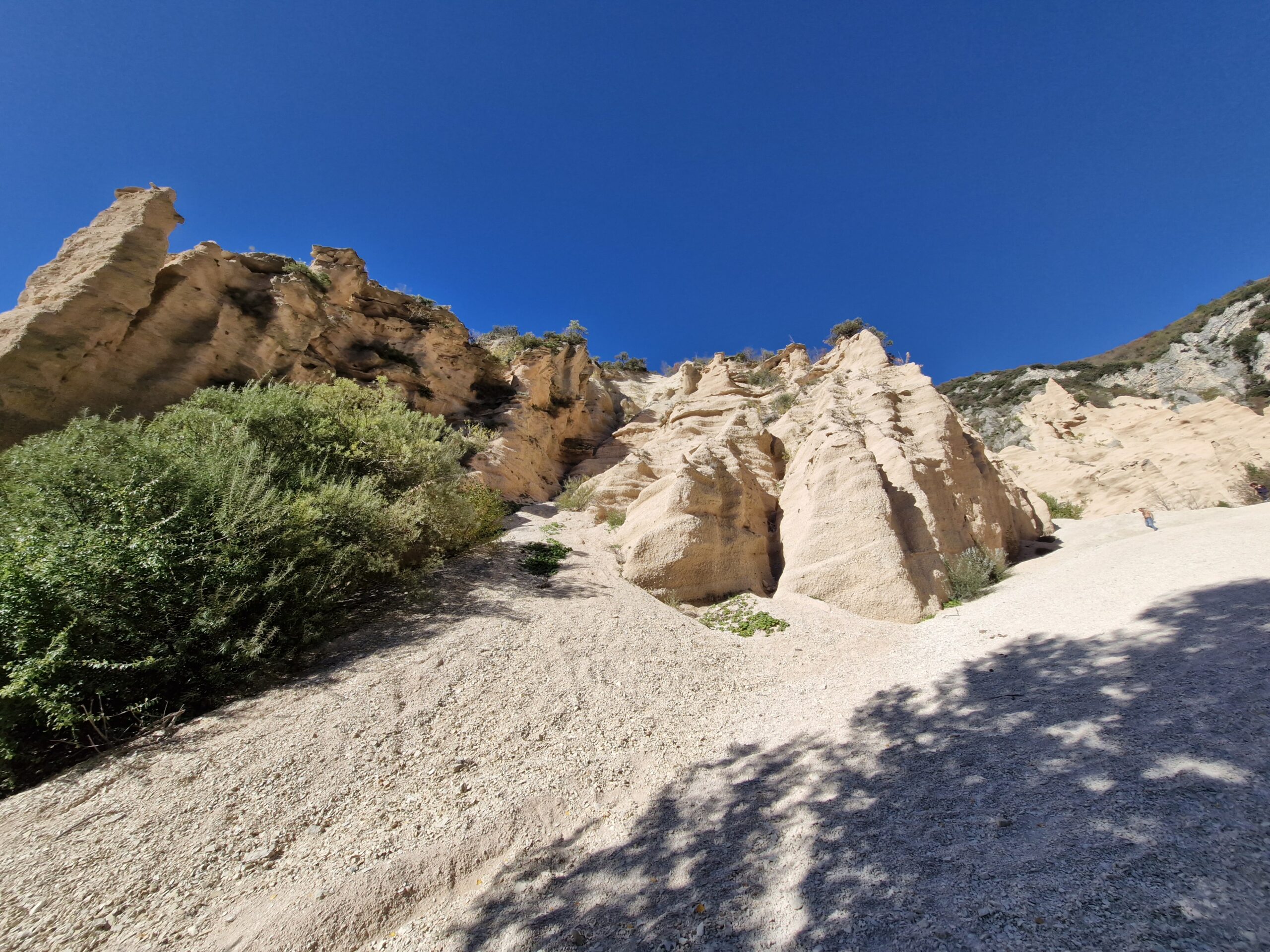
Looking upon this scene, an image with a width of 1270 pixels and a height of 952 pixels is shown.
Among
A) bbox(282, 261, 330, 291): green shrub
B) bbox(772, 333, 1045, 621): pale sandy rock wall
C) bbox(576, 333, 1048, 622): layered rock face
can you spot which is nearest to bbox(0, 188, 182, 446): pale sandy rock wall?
bbox(282, 261, 330, 291): green shrub

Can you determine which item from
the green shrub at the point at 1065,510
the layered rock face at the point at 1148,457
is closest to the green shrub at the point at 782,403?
the layered rock face at the point at 1148,457

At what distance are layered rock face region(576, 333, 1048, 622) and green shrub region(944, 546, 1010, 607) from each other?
0.19m

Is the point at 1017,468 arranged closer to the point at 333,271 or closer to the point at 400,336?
the point at 400,336

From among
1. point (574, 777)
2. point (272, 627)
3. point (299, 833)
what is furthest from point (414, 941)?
point (272, 627)

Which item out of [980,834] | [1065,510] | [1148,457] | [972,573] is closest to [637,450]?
[972,573]

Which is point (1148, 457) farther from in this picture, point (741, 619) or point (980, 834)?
point (980, 834)

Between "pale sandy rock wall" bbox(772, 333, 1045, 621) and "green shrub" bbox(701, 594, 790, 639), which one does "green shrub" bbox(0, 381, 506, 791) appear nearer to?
"green shrub" bbox(701, 594, 790, 639)

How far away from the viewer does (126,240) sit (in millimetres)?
9836

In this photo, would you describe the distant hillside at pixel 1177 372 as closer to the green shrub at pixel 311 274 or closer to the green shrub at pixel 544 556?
the green shrub at pixel 544 556

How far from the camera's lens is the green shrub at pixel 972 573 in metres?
7.87

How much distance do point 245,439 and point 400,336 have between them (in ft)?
35.3

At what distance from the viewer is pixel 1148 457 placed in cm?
1672

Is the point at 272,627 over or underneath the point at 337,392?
underneath

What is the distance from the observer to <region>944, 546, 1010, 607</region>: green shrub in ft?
25.8
